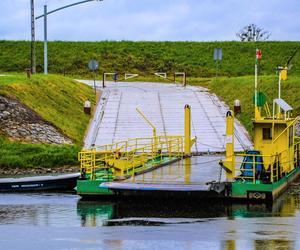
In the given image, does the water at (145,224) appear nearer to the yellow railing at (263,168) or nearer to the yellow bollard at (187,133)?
the yellow railing at (263,168)

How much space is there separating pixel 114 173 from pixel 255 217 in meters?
5.73

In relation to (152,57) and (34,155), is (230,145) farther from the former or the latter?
(152,57)

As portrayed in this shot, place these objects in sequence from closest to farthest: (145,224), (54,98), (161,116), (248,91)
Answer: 1. (145,224)
2. (161,116)
3. (54,98)
4. (248,91)

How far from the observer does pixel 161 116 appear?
45.2 meters

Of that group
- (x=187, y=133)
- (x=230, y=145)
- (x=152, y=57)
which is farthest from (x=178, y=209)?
(x=152, y=57)

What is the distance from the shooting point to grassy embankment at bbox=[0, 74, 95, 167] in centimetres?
3556

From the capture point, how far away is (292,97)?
155 ft

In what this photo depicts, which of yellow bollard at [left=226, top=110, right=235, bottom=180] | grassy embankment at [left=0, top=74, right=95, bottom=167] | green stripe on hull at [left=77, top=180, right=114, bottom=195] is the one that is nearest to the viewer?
yellow bollard at [left=226, top=110, right=235, bottom=180]

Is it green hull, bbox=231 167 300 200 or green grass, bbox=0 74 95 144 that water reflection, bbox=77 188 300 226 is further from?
green grass, bbox=0 74 95 144

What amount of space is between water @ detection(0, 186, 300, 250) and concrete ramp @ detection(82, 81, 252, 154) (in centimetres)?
1170

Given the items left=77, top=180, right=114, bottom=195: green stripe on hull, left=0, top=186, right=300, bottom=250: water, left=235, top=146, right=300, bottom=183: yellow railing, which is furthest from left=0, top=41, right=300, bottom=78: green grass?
left=0, top=186, right=300, bottom=250: water

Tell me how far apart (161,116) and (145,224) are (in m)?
22.9

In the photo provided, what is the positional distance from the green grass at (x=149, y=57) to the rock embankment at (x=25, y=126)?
28.8 metres

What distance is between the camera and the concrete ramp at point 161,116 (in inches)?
1571
